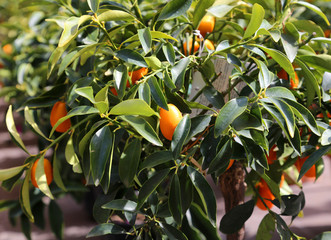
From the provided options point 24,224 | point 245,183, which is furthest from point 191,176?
point 24,224

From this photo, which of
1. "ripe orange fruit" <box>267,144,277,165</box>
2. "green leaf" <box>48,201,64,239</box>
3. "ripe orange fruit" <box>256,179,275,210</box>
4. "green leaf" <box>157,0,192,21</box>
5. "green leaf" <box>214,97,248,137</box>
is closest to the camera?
"green leaf" <box>214,97,248,137</box>

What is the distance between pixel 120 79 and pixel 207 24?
0.27 m

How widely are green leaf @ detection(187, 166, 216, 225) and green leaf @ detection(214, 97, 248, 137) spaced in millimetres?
82

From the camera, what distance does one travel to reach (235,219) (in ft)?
2.14

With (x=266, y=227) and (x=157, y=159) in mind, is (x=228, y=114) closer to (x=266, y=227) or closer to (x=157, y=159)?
(x=157, y=159)

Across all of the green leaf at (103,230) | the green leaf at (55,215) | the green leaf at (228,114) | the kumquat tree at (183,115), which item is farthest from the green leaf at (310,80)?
the green leaf at (55,215)

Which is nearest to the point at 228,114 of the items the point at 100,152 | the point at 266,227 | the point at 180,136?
the point at 180,136

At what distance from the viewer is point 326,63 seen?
60 centimetres

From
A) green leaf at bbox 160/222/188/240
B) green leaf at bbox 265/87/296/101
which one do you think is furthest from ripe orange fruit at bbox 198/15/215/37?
green leaf at bbox 160/222/188/240

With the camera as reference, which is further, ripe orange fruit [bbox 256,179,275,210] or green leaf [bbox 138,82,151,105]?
ripe orange fruit [bbox 256,179,275,210]

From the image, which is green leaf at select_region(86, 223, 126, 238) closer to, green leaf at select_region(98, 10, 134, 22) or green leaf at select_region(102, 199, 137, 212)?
green leaf at select_region(102, 199, 137, 212)

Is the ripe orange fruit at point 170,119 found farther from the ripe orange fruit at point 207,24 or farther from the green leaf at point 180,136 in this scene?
the ripe orange fruit at point 207,24

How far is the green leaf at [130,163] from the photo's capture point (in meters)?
0.57

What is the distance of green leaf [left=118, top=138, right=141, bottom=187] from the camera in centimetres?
57
